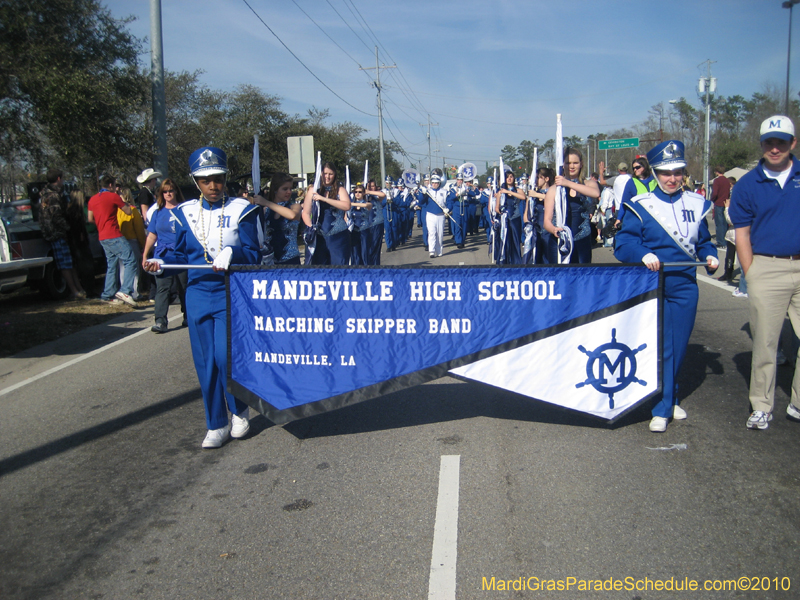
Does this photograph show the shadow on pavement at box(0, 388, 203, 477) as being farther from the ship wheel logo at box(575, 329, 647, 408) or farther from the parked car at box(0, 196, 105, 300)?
the parked car at box(0, 196, 105, 300)

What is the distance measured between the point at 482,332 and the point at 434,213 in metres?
13.7

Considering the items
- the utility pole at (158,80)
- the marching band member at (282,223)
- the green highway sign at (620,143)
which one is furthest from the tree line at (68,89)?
the green highway sign at (620,143)

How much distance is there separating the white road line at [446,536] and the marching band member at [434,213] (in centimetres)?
1393

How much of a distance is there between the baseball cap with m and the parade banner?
1.18 metres

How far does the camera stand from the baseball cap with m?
4578mm

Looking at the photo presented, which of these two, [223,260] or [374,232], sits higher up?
[374,232]

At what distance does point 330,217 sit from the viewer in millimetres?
8523

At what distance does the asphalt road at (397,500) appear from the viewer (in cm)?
321

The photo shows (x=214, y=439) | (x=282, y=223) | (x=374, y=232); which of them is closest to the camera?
(x=214, y=439)

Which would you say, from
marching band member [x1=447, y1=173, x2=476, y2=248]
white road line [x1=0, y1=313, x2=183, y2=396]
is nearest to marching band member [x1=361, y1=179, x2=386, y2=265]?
white road line [x1=0, y1=313, x2=183, y2=396]

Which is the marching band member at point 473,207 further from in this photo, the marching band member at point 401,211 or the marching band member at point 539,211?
the marching band member at point 539,211

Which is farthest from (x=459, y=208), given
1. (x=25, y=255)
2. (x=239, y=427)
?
(x=239, y=427)

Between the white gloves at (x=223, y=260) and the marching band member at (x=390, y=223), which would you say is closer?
the white gloves at (x=223, y=260)

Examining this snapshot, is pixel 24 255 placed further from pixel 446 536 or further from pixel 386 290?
pixel 446 536
